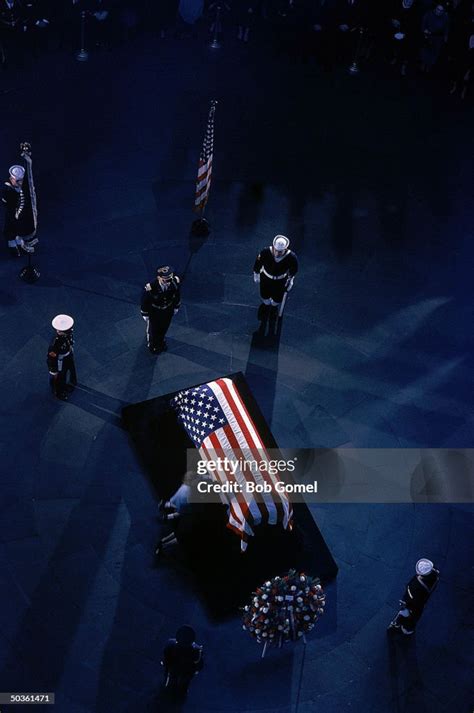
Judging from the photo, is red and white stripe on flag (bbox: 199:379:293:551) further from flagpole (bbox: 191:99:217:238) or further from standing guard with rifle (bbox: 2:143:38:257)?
flagpole (bbox: 191:99:217:238)

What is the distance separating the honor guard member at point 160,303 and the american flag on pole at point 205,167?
2660 millimetres

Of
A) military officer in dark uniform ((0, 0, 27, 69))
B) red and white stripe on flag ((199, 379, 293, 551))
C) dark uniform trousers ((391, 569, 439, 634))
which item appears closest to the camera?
dark uniform trousers ((391, 569, 439, 634))

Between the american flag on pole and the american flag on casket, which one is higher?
the american flag on pole

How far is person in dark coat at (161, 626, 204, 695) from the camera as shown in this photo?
10258 mm

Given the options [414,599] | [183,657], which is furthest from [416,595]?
[183,657]

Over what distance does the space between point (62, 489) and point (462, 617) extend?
5700 millimetres

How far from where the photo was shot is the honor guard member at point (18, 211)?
14.1 m

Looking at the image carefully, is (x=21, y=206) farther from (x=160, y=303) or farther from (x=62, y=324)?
(x=160, y=303)

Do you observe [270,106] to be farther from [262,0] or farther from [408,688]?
[408,688]

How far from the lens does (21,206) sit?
14.3 m

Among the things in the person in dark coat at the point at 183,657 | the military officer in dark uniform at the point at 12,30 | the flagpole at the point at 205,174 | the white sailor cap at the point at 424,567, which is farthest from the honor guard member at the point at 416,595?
the military officer in dark uniform at the point at 12,30

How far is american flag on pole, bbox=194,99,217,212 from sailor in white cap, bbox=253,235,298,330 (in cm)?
228

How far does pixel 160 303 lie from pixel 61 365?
1.77 meters

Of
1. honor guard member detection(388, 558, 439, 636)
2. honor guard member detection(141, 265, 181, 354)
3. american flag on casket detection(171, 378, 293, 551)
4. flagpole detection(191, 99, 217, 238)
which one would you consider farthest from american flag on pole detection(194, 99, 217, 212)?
honor guard member detection(388, 558, 439, 636)
